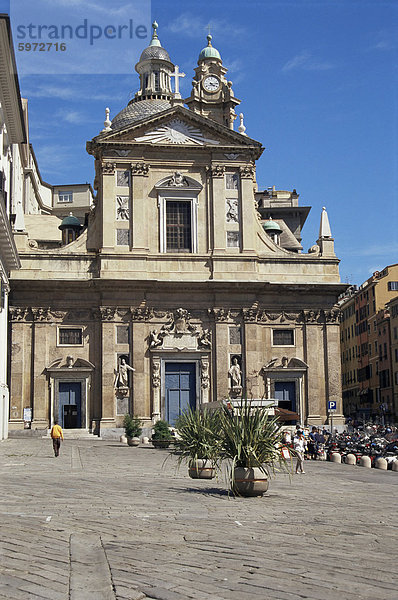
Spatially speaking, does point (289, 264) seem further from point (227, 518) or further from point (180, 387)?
point (227, 518)

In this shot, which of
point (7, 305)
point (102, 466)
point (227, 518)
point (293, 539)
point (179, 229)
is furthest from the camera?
point (179, 229)

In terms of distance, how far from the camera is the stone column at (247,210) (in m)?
45.2

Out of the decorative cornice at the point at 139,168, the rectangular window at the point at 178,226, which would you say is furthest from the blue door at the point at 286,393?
the decorative cornice at the point at 139,168

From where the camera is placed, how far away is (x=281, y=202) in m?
72.7

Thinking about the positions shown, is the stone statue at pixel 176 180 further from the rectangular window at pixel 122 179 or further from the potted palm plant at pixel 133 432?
the potted palm plant at pixel 133 432

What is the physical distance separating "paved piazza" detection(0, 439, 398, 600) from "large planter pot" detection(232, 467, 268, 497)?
10.0 inches

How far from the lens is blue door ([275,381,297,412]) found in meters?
44.9

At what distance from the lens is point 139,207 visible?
1758 inches

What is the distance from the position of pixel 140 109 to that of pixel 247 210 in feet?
69.9

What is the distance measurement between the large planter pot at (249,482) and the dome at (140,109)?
48.4 meters

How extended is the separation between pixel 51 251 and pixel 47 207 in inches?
1261

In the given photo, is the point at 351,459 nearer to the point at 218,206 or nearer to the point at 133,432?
the point at 133,432

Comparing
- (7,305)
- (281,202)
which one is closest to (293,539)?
(7,305)

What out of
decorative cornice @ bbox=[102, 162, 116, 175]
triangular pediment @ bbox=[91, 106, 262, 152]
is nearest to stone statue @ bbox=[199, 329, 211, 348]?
decorative cornice @ bbox=[102, 162, 116, 175]
